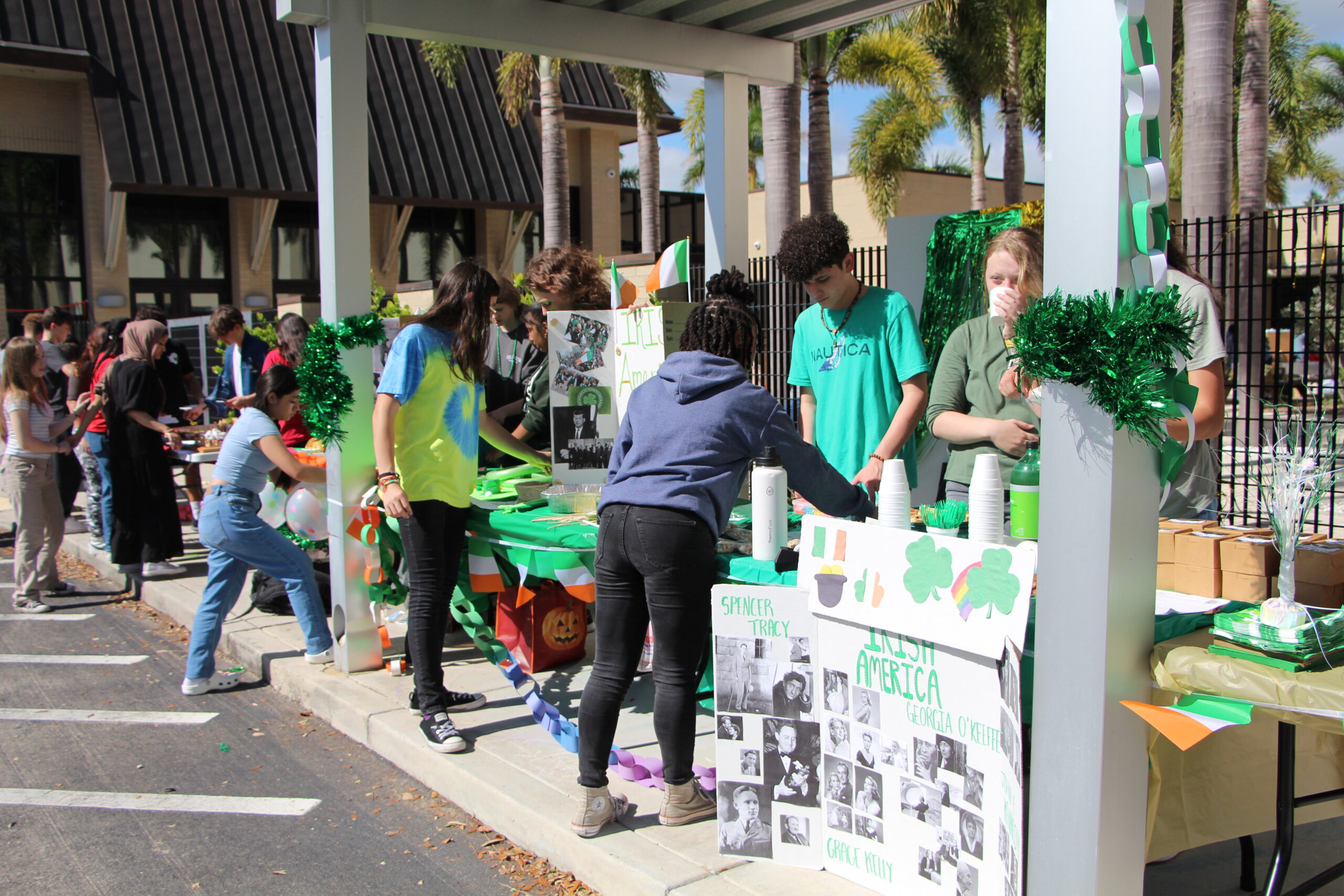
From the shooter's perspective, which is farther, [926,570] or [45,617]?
[45,617]

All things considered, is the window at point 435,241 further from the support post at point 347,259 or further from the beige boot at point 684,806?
the beige boot at point 684,806

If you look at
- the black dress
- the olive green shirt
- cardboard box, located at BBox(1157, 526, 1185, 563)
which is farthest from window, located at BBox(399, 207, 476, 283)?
cardboard box, located at BBox(1157, 526, 1185, 563)

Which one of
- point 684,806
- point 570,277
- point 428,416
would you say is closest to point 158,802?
point 428,416

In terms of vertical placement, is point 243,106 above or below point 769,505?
above

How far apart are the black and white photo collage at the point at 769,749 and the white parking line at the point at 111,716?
3135 mm

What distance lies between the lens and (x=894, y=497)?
2.90 m

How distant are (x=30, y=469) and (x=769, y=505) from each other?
6.14 meters

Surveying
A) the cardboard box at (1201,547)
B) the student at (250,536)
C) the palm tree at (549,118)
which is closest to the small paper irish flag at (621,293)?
the student at (250,536)

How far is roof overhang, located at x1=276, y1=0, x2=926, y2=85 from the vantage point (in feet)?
16.5

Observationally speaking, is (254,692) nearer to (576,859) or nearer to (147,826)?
(147,826)

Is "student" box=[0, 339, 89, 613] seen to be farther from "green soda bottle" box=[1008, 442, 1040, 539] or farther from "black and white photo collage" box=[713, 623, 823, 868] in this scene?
"green soda bottle" box=[1008, 442, 1040, 539]

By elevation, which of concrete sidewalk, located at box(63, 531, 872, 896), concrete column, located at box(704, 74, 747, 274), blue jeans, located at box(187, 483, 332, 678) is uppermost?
concrete column, located at box(704, 74, 747, 274)

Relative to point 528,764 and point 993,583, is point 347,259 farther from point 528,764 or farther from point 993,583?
point 993,583

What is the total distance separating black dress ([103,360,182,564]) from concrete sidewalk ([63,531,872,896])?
181 cm
